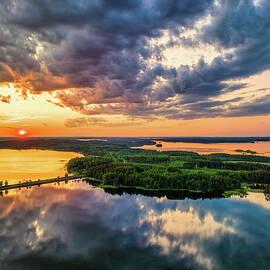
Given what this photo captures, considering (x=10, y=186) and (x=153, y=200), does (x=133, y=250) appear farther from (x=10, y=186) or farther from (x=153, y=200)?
(x=10, y=186)

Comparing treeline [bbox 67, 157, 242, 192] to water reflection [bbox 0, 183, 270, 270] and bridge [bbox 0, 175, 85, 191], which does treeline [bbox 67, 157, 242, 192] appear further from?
bridge [bbox 0, 175, 85, 191]

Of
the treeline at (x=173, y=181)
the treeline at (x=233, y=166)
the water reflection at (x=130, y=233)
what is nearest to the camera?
the water reflection at (x=130, y=233)

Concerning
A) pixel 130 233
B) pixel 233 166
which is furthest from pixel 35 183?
pixel 233 166

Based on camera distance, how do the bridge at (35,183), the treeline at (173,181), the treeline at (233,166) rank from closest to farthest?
the bridge at (35,183), the treeline at (173,181), the treeline at (233,166)

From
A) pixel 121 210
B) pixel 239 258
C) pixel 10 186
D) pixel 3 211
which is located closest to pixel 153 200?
pixel 121 210

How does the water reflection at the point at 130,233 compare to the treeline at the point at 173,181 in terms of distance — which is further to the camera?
the treeline at the point at 173,181

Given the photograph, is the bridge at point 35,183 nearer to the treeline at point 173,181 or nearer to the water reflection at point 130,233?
the water reflection at point 130,233

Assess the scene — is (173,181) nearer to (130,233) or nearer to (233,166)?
(130,233)

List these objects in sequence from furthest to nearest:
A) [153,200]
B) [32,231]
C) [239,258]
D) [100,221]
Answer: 1. [153,200]
2. [100,221]
3. [32,231]
4. [239,258]

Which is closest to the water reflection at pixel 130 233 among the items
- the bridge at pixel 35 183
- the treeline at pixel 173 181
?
the bridge at pixel 35 183
